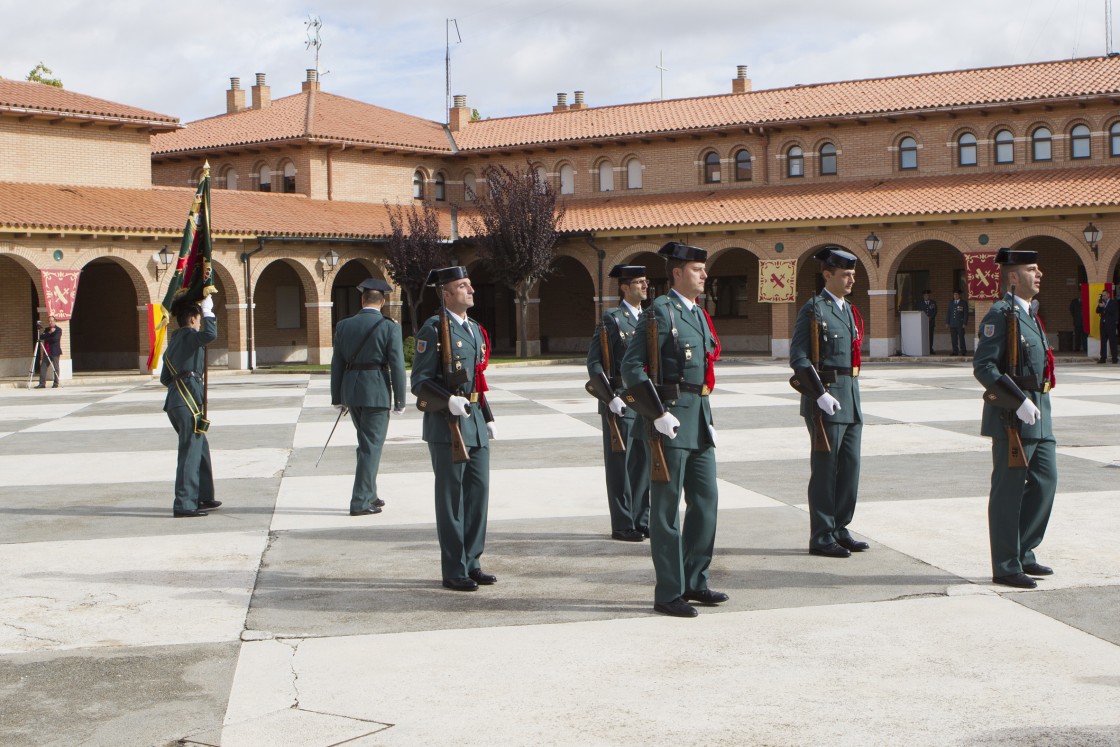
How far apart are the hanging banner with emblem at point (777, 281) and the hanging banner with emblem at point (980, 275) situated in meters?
4.73

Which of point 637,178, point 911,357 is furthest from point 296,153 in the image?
point 911,357

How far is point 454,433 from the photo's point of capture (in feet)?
22.7

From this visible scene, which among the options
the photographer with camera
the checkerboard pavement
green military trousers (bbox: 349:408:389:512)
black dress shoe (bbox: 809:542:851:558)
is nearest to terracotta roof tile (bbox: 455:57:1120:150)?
the photographer with camera

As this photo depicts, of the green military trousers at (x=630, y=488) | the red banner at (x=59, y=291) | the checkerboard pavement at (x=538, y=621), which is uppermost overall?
the red banner at (x=59, y=291)

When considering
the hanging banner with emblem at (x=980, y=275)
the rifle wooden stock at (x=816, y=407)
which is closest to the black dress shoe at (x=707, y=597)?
the rifle wooden stock at (x=816, y=407)

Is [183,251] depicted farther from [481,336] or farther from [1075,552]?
[1075,552]

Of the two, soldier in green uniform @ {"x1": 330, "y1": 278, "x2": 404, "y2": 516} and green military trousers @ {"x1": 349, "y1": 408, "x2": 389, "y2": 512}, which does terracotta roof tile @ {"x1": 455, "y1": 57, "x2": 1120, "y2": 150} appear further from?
green military trousers @ {"x1": 349, "y1": 408, "x2": 389, "y2": 512}

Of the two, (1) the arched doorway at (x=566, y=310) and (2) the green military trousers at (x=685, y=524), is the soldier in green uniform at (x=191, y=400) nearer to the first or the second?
(2) the green military trousers at (x=685, y=524)

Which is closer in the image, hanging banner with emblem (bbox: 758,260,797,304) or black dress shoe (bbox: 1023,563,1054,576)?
black dress shoe (bbox: 1023,563,1054,576)

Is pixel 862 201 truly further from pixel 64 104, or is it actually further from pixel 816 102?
pixel 64 104

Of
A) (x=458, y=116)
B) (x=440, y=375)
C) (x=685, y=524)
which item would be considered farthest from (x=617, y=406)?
(x=458, y=116)

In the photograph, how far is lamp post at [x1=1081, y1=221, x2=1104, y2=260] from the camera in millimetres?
31359

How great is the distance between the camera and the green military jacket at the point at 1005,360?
6.88m

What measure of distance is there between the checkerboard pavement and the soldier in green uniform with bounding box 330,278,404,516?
0.62 m
